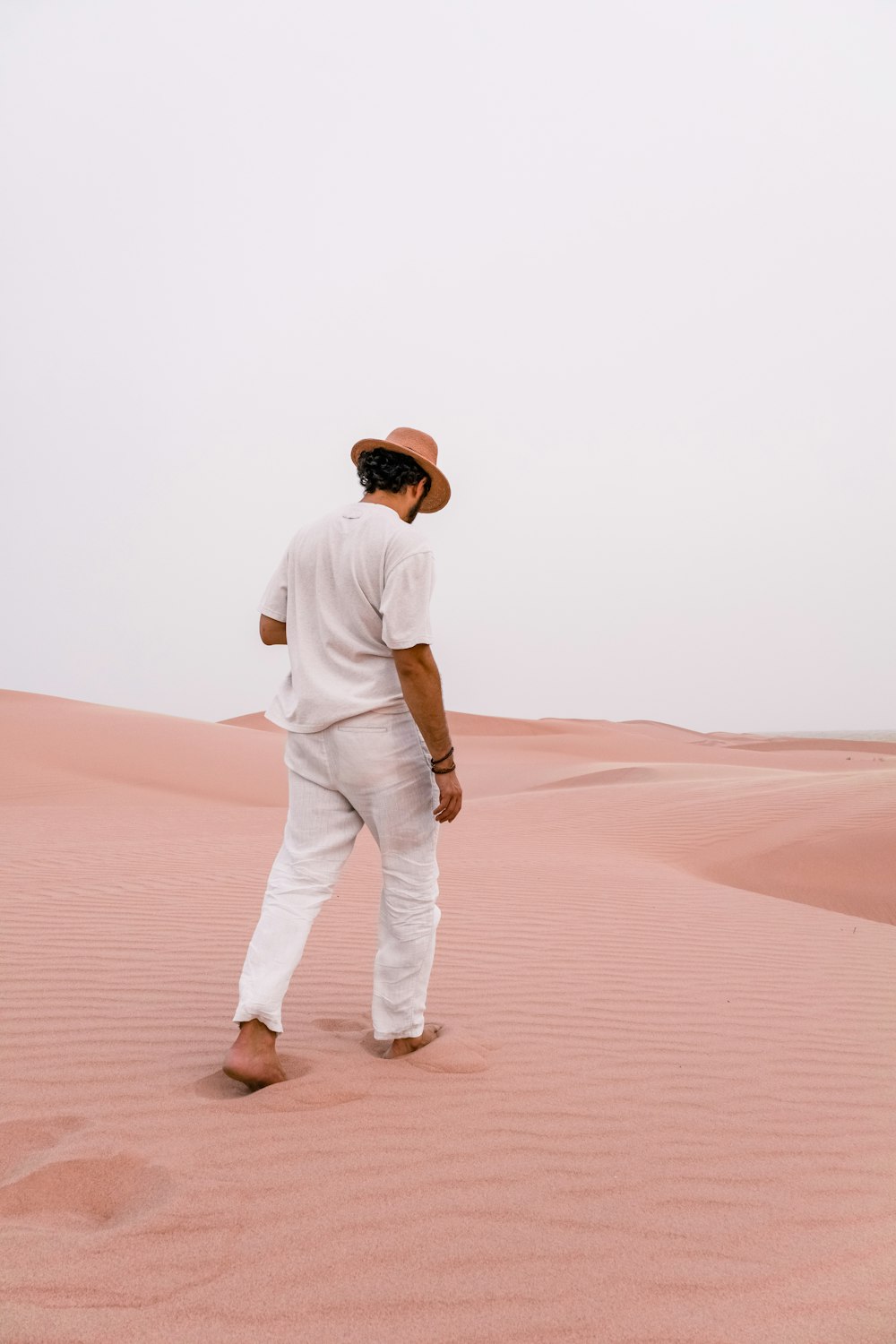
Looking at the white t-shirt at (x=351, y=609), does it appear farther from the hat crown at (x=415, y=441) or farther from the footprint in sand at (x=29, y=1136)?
the footprint in sand at (x=29, y=1136)

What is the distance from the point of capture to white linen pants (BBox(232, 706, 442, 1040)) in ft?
10.3

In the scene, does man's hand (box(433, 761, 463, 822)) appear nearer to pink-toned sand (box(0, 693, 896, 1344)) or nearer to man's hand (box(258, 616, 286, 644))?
man's hand (box(258, 616, 286, 644))

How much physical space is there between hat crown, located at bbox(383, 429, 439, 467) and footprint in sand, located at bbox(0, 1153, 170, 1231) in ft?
7.50

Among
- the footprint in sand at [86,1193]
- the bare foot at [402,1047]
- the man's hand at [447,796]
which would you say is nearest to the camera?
the footprint in sand at [86,1193]

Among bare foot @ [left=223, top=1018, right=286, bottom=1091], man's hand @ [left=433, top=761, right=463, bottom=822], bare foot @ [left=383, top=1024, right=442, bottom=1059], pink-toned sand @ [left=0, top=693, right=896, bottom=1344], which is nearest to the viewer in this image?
pink-toned sand @ [left=0, top=693, right=896, bottom=1344]

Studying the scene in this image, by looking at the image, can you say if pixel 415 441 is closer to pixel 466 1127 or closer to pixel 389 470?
pixel 389 470

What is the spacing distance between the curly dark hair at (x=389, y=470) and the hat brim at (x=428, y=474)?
0.06 ft

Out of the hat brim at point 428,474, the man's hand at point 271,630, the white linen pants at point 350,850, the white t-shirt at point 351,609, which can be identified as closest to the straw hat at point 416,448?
the hat brim at point 428,474

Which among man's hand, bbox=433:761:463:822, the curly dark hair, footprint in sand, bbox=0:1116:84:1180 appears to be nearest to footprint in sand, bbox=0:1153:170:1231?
footprint in sand, bbox=0:1116:84:1180

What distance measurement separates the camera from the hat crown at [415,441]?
333 centimetres

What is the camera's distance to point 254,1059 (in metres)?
3.06

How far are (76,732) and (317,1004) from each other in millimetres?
15939

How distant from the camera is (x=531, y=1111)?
10.1 ft

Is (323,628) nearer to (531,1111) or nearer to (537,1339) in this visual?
(531,1111)
